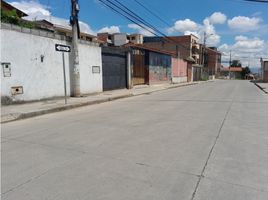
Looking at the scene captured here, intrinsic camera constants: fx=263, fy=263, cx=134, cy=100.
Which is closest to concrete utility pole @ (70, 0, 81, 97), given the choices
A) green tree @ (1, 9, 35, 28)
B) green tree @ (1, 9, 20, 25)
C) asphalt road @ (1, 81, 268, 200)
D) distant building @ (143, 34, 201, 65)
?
green tree @ (1, 9, 35, 28)

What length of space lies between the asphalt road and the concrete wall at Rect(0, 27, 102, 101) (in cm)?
396

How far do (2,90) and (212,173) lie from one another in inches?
387

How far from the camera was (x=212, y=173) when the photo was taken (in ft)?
14.1

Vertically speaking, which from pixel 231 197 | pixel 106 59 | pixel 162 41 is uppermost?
pixel 162 41

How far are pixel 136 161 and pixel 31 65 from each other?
31.4ft

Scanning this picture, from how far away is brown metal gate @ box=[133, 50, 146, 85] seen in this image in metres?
25.4

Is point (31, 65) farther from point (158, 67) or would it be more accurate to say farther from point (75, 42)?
point (158, 67)

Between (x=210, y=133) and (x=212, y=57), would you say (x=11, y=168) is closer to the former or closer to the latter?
(x=210, y=133)

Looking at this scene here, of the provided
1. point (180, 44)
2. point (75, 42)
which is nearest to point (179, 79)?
point (75, 42)

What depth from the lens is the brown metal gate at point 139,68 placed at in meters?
25.4

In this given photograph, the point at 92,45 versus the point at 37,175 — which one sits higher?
the point at 92,45

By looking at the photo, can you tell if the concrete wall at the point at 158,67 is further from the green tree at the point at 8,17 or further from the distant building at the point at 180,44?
the distant building at the point at 180,44

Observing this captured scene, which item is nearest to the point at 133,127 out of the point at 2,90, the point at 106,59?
the point at 2,90

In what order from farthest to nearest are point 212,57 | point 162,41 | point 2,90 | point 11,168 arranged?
1. point 212,57
2. point 162,41
3. point 2,90
4. point 11,168
